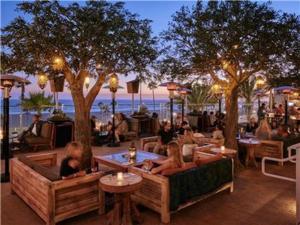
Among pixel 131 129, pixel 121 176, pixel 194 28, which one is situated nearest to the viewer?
pixel 121 176

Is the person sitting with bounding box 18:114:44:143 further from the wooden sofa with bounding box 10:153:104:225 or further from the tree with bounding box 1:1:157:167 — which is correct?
the wooden sofa with bounding box 10:153:104:225

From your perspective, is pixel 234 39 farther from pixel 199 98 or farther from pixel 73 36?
pixel 199 98

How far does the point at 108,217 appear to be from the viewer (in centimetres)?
403

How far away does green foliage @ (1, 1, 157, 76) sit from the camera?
179 inches

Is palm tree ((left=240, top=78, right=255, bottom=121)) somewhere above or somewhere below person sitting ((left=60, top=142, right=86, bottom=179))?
above

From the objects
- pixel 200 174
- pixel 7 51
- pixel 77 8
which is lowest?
pixel 200 174

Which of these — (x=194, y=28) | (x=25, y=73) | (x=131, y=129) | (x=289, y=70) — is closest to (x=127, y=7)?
(x=194, y=28)

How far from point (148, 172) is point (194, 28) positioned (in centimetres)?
342

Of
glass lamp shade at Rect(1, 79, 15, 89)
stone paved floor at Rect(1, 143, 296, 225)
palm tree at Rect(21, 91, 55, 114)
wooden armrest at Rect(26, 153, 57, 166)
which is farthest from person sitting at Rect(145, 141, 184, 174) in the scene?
palm tree at Rect(21, 91, 55, 114)

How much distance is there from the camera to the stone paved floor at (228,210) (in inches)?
160

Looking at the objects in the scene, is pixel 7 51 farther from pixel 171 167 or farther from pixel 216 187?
pixel 216 187

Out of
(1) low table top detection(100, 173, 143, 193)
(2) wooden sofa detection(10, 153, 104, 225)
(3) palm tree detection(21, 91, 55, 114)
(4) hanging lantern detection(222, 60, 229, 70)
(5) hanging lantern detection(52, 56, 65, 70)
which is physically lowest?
(2) wooden sofa detection(10, 153, 104, 225)

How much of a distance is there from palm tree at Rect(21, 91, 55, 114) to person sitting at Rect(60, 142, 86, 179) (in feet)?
22.1

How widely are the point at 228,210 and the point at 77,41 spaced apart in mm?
3563
